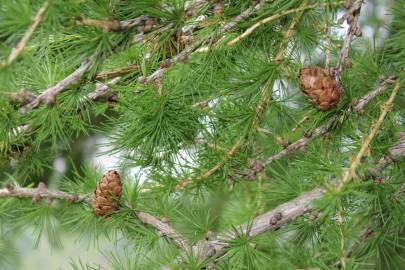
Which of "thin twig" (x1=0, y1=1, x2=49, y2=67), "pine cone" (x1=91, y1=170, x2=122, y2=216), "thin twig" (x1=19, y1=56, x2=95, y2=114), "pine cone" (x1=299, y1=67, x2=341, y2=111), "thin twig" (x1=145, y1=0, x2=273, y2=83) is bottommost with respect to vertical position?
"pine cone" (x1=91, y1=170, x2=122, y2=216)

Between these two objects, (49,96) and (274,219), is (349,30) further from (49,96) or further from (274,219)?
(49,96)

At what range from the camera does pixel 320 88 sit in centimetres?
95

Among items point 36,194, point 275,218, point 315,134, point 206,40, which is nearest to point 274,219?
point 275,218

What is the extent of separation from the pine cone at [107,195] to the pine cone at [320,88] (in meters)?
0.34

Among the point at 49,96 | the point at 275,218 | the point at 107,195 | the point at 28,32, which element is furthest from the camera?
the point at 107,195

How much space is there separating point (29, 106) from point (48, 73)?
219 millimetres

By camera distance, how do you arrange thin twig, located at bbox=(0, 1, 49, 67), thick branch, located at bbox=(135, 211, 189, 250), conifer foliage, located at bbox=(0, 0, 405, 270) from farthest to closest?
thick branch, located at bbox=(135, 211, 189, 250) < conifer foliage, located at bbox=(0, 0, 405, 270) < thin twig, located at bbox=(0, 1, 49, 67)

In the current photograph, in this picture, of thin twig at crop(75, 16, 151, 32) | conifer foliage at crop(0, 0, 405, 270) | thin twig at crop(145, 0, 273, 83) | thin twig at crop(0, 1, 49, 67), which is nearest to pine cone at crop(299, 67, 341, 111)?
conifer foliage at crop(0, 0, 405, 270)

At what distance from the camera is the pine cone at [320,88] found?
946 mm

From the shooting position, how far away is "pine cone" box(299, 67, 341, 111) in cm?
95

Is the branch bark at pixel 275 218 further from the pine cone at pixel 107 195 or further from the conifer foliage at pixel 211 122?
the pine cone at pixel 107 195

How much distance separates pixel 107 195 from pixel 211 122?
207mm

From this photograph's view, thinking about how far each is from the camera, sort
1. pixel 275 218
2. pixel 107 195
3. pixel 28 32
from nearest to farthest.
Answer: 1. pixel 28 32
2. pixel 275 218
3. pixel 107 195

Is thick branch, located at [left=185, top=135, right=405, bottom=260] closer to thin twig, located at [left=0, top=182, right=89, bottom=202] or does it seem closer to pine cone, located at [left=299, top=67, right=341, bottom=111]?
pine cone, located at [left=299, top=67, right=341, bottom=111]
